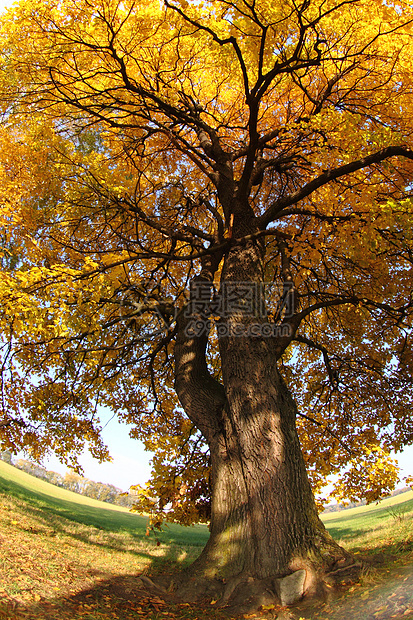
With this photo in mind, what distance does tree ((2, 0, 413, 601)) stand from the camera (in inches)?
154

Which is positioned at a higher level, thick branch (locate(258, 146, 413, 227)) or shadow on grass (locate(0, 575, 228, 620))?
thick branch (locate(258, 146, 413, 227))

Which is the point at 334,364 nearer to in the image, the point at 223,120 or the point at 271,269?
the point at 271,269

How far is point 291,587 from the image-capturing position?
10.1ft

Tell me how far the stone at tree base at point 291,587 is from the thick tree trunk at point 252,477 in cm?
6

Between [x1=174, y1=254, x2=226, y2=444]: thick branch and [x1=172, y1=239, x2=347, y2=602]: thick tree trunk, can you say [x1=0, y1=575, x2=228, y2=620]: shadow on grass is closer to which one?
[x1=172, y1=239, x2=347, y2=602]: thick tree trunk

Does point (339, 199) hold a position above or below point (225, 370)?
above

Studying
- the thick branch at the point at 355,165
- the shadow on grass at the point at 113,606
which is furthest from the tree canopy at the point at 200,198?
the shadow on grass at the point at 113,606

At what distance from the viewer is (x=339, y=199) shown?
4.91 meters

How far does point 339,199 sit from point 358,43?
9.18ft

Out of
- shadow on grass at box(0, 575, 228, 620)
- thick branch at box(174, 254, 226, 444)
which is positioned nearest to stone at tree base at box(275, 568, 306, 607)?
shadow on grass at box(0, 575, 228, 620)

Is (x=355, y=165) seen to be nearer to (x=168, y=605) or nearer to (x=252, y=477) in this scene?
(x=252, y=477)

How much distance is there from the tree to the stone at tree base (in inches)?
3.7

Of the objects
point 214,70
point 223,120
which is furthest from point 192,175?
point 214,70

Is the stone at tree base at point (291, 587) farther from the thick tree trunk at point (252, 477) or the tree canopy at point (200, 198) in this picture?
the tree canopy at point (200, 198)
